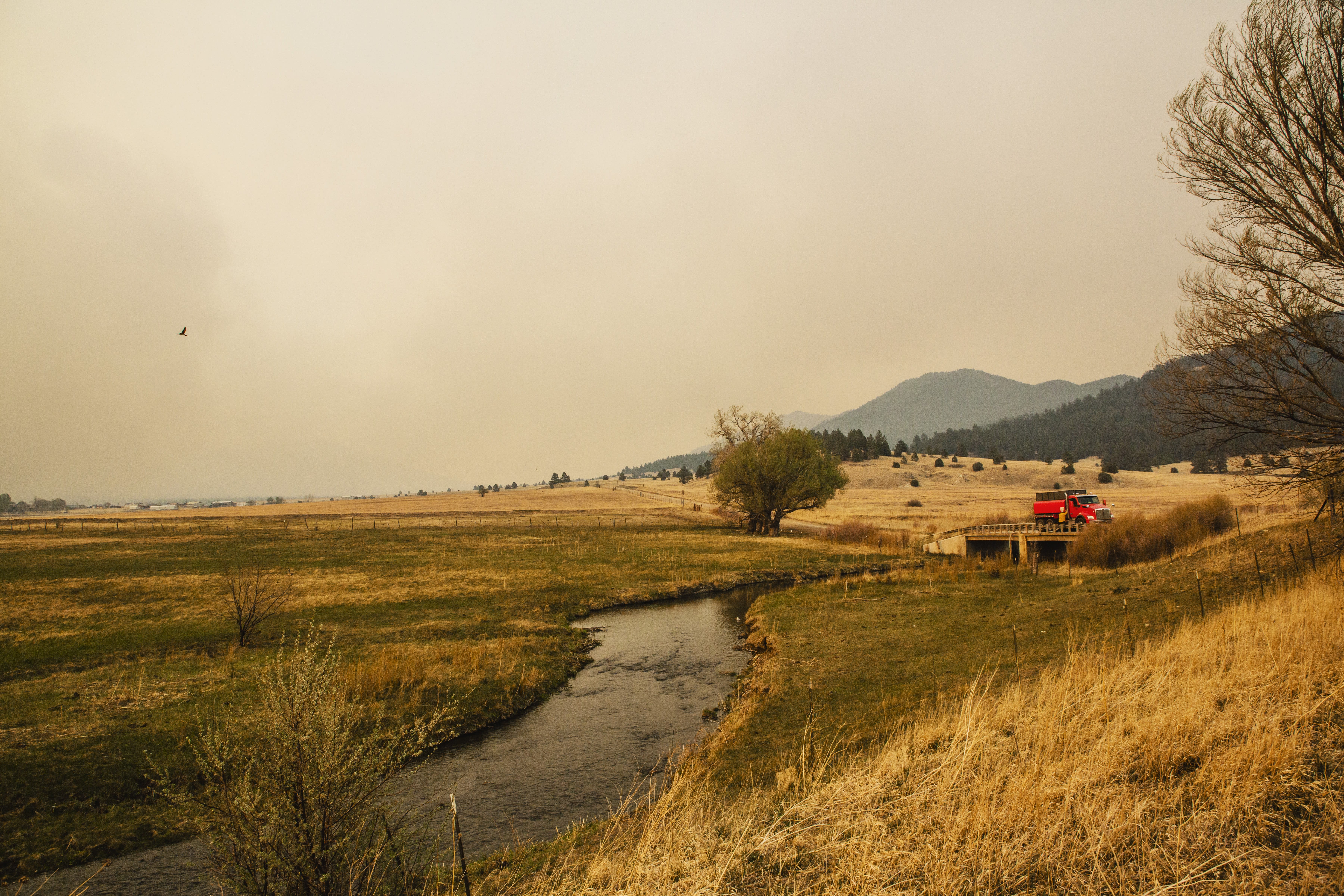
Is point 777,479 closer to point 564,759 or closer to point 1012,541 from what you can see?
point 1012,541

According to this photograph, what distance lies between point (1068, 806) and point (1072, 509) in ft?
155

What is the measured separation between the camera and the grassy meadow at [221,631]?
41.1 feet

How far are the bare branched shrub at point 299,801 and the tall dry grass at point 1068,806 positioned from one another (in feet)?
6.88

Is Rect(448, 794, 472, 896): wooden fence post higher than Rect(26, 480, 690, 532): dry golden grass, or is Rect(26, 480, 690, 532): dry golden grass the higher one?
Rect(26, 480, 690, 532): dry golden grass

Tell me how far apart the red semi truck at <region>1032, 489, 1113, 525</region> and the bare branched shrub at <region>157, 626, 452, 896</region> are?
155 feet

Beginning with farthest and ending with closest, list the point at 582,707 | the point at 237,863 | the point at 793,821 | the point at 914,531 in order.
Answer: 1. the point at 914,531
2. the point at 582,707
3. the point at 793,821
4. the point at 237,863

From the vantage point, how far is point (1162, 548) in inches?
1259

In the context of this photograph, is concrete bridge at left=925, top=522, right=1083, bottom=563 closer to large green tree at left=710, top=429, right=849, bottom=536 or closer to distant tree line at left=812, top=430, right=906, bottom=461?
large green tree at left=710, top=429, right=849, bottom=536

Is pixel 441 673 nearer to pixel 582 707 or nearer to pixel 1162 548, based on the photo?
pixel 582 707

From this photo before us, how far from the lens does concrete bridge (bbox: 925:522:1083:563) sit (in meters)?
42.7

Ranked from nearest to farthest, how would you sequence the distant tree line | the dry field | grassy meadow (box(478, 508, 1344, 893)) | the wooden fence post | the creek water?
the wooden fence post < grassy meadow (box(478, 508, 1344, 893)) < the creek water < the dry field < the distant tree line

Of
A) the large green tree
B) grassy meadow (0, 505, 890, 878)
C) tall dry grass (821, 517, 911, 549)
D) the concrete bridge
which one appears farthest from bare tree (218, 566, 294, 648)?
the large green tree

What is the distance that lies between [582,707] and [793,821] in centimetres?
1243

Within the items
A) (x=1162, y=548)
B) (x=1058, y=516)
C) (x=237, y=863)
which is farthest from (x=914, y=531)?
(x=237, y=863)
